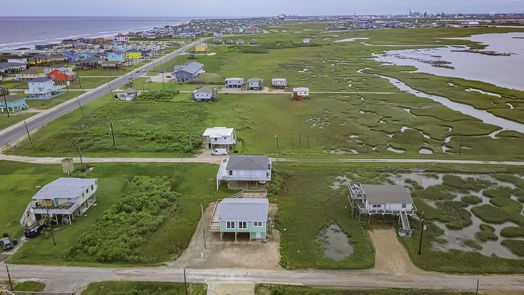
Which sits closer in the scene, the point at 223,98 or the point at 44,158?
the point at 44,158

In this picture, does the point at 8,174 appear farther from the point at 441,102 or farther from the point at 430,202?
the point at 441,102

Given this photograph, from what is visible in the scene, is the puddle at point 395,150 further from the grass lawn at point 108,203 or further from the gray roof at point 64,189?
the gray roof at point 64,189

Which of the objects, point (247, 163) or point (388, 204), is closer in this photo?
point (388, 204)

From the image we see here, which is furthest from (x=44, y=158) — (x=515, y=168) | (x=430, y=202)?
(x=515, y=168)

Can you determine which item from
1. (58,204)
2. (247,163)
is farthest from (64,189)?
(247,163)

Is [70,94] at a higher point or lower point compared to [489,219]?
higher

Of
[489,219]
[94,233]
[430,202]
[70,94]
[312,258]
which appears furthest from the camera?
[70,94]

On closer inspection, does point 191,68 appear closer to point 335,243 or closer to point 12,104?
point 12,104

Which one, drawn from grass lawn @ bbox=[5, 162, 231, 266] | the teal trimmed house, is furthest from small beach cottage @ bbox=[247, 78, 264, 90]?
the teal trimmed house
